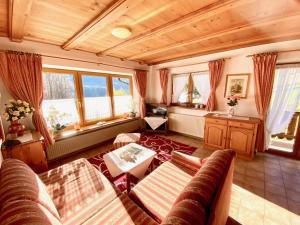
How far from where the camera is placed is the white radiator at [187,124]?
3732 mm

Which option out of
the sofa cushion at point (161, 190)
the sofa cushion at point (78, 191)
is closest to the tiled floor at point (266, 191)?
the sofa cushion at point (161, 190)

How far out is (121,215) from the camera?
115 centimetres

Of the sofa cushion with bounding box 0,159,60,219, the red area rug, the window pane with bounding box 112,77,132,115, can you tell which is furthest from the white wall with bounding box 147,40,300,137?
the sofa cushion with bounding box 0,159,60,219

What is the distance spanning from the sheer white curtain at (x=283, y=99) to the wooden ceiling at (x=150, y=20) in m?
0.68

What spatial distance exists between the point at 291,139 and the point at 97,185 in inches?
157

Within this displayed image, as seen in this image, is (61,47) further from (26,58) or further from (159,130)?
(159,130)

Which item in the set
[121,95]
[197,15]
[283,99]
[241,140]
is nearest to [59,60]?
[121,95]

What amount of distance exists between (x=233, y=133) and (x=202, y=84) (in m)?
1.56

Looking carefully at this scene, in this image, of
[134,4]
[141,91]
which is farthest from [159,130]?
[134,4]

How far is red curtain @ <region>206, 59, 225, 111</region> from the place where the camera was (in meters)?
3.23

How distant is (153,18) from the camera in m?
1.72

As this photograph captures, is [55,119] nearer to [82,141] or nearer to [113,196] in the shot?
[82,141]

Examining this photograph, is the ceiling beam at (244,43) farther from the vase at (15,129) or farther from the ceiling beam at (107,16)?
the vase at (15,129)

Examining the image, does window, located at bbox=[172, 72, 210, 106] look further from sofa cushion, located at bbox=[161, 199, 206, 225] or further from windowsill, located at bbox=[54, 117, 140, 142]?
sofa cushion, located at bbox=[161, 199, 206, 225]
